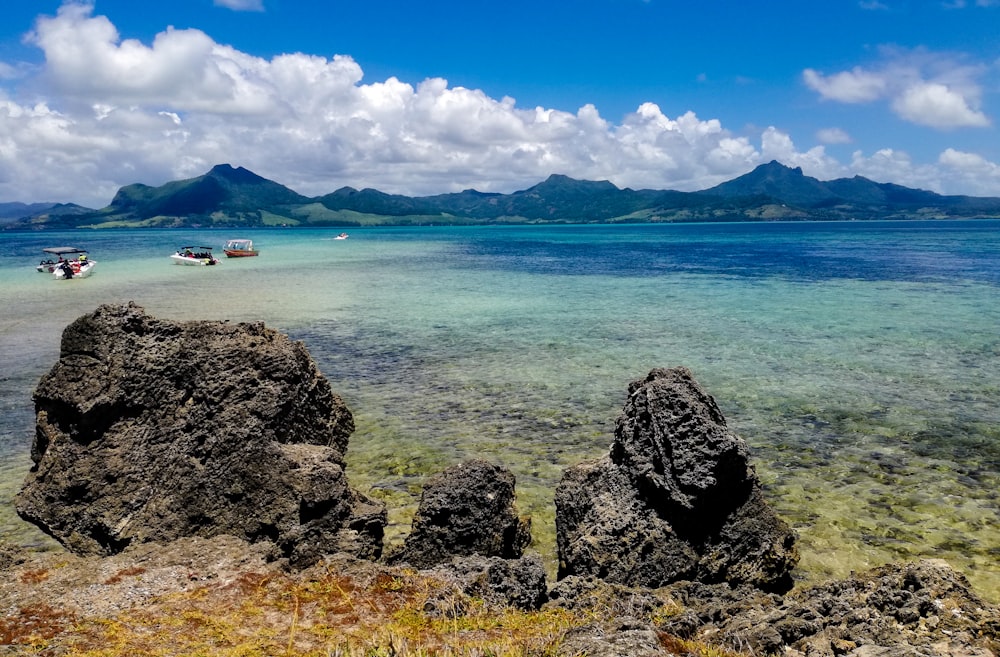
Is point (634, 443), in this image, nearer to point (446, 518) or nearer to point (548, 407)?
point (446, 518)

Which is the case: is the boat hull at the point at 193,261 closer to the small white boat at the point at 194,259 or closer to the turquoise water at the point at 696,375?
the small white boat at the point at 194,259

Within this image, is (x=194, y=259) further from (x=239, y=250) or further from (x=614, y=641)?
(x=614, y=641)

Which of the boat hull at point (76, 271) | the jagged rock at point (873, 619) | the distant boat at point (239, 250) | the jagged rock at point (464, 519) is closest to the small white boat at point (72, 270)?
the boat hull at point (76, 271)

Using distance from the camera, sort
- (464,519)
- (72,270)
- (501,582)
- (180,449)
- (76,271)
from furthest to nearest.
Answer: (76,271), (72,270), (180,449), (464,519), (501,582)

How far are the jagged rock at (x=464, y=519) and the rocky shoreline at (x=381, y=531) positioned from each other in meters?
0.04

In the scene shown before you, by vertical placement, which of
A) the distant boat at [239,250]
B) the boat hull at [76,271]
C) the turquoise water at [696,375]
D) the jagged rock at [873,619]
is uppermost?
the distant boat at [239,250]

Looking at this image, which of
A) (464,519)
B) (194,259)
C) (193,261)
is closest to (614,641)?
(464,519)

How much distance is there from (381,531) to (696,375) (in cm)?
1597

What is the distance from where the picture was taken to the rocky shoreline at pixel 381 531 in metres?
7.62

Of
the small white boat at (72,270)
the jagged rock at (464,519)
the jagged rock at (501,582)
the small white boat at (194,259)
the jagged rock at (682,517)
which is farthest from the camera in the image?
the small white boat at (194,259)

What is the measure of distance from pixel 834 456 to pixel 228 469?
1375cm

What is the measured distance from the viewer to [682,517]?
10156 mm

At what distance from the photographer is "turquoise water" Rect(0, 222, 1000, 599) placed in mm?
13188

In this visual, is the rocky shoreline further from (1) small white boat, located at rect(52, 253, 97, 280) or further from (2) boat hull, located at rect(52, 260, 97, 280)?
(2) boat hull, located at rect(52, 260, 97, 280)
